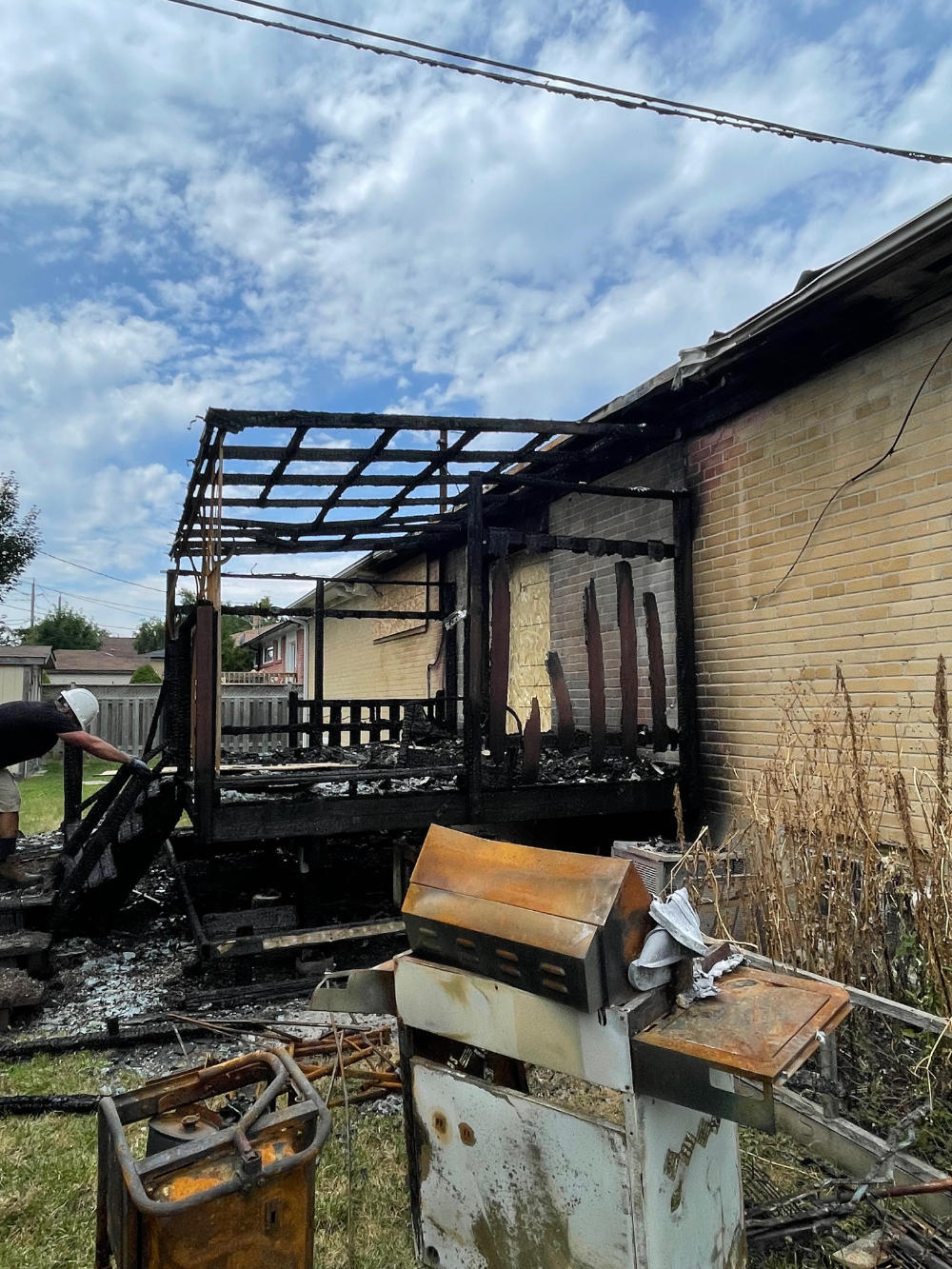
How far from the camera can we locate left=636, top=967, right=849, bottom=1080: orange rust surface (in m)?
1.64

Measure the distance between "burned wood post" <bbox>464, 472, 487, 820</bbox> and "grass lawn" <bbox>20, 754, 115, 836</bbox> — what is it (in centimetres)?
599

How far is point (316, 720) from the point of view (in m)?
9.38

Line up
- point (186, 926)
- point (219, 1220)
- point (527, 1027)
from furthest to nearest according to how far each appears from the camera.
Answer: point (186, 926), point (527, 1027), point (219, 1220)

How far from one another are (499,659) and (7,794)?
11.4 feet

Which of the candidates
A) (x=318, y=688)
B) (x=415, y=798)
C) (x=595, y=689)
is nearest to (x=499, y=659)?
(x=595, y=689)

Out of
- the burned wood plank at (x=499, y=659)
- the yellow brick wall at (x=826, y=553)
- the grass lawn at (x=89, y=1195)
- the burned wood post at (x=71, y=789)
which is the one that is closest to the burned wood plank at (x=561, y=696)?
the burned wood plank at (x=499, y=659)

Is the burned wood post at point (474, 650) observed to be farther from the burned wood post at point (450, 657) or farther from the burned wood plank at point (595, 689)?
the burned wood post at point (450, 657)

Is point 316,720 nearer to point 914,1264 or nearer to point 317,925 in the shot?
point 317,925

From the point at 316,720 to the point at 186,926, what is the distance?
3.80 metres

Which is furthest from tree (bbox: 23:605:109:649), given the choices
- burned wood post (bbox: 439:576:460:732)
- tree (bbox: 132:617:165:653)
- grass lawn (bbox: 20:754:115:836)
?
burned wood post (bbox: 439:576:460:732)

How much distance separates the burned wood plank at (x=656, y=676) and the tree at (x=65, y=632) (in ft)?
161

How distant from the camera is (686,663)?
5.75 m

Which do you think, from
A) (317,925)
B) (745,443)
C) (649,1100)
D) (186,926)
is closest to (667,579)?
(745,443)

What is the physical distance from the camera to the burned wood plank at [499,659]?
5.06m
